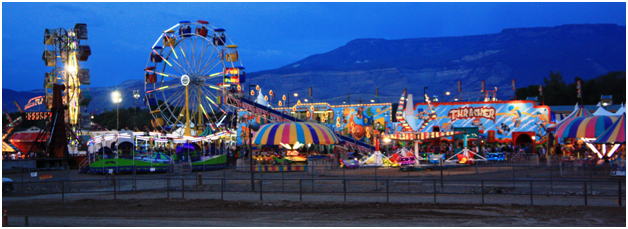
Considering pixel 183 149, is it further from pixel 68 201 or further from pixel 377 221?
pixel 377 221

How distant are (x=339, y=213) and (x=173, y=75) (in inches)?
1247

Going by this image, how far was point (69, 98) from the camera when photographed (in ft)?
153

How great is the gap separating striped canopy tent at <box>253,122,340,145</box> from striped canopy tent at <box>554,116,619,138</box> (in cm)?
1274

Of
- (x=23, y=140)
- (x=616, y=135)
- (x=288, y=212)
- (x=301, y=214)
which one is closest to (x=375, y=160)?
(x=616, y=135)

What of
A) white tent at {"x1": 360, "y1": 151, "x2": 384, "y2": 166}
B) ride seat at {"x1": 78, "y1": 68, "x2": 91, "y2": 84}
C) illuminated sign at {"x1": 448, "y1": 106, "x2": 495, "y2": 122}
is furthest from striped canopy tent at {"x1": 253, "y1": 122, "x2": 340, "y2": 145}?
ride seat at {"x1": 78, "y1": 68, "x2": 91, "y2": 84}

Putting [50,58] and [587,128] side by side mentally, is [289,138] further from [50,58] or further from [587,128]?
[50,58]

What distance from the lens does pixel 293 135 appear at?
31.4 metres

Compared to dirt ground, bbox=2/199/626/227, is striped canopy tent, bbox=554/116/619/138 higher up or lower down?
higher up

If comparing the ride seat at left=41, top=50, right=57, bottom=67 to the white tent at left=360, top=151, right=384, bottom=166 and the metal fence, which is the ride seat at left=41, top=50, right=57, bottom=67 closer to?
the metal fence

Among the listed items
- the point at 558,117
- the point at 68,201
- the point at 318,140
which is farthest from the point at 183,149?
the point at 558,117

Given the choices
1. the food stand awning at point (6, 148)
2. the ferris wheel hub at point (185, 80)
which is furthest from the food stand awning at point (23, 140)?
the ferris wheel hub at point (185, 80)

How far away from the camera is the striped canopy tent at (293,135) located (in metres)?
31.3

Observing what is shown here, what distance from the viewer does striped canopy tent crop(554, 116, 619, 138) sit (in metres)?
25.9

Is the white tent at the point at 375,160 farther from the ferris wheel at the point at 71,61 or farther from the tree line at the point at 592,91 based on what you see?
the tree line at the point at 592,91
